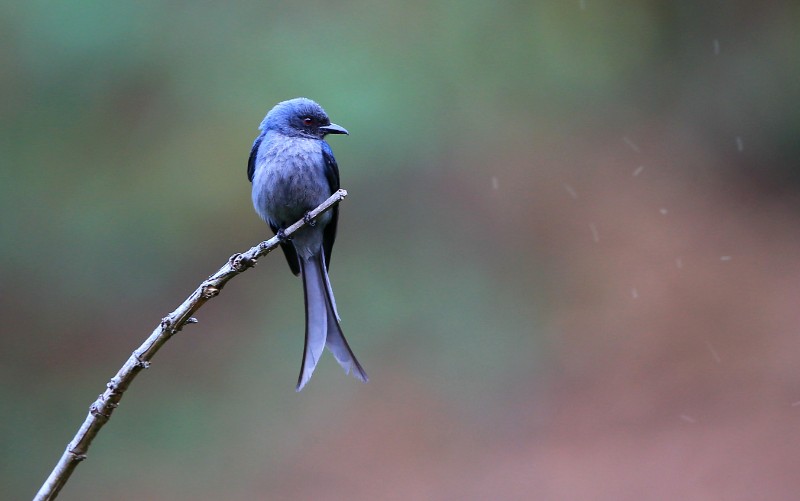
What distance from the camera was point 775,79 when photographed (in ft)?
27.6

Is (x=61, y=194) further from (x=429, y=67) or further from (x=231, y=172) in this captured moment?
(x=429, y=67)

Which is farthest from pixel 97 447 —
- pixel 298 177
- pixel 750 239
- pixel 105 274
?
pixel 750 239

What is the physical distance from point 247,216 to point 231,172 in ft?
1.56

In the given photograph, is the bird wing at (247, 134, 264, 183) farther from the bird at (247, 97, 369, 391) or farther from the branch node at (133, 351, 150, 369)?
the branch node at (133, 351, 150, 369)

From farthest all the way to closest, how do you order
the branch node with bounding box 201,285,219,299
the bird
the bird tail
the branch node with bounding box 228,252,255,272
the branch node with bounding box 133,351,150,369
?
the bird → the bird tail → the branch node with bounding box 228,252,255,272 → the branch node with bounding box 201,285,219,299 → the branch node with bounding box 133,351,150,369

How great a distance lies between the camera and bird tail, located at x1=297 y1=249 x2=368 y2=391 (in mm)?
2645

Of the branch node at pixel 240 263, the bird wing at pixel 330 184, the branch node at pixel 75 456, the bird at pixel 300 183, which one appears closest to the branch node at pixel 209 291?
the branch node at pixel 240 263

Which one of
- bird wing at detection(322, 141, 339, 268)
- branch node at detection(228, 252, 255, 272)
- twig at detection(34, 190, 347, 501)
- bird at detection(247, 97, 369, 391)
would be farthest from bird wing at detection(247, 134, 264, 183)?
twig at detection(34, 190, 347, 501)

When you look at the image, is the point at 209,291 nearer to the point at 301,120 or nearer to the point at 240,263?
the point at 240,263

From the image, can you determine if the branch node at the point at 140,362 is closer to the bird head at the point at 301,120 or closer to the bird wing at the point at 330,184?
the bird wing at the point at 330,184

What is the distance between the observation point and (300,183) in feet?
10.8

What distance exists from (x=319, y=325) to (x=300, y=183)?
0.63 m

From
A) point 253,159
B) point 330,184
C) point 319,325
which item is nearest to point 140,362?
point 319,325

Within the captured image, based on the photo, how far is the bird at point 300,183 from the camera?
3.29 meters
